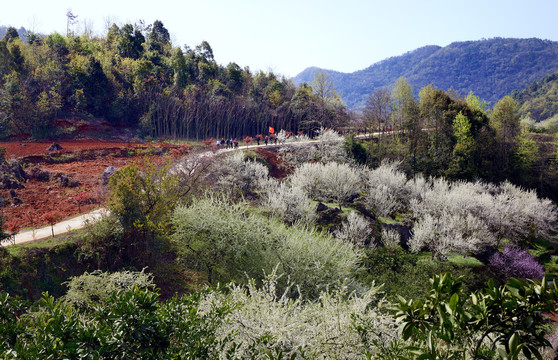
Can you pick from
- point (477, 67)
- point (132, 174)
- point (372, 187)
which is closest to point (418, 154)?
point (372, 187)

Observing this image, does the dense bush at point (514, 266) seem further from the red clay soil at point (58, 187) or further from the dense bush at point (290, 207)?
the red clay soil at point (58, 187)

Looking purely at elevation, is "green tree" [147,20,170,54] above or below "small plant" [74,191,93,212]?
above

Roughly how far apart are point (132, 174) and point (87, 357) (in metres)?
10.3

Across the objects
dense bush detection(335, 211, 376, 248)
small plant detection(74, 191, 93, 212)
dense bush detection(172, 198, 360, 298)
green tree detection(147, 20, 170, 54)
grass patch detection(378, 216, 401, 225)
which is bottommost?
grass patch detection(378, 216, 401, 225)

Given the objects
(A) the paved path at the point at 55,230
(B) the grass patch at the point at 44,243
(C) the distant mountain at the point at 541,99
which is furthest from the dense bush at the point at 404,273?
(C) the distant mountain at the point at 541,99

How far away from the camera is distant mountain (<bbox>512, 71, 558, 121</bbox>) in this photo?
268 feet

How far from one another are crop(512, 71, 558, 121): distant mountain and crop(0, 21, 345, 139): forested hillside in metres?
62.7

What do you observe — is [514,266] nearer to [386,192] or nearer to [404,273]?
[404,273]

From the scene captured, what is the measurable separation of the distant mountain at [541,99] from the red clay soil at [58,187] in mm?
84555

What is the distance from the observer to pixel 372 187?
88.7 feet

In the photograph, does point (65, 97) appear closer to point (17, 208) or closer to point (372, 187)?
point (17, 208)

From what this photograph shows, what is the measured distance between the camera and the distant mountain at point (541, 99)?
81750 millimetres

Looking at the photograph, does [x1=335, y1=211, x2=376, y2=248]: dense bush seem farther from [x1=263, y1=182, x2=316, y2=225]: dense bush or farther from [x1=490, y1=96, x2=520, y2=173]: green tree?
[x1=490, y1=96, x2=520, y2=173]: green tree

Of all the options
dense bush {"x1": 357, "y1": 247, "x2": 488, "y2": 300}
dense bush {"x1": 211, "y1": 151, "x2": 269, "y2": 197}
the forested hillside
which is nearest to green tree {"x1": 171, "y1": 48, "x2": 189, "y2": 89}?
the forested hillside
